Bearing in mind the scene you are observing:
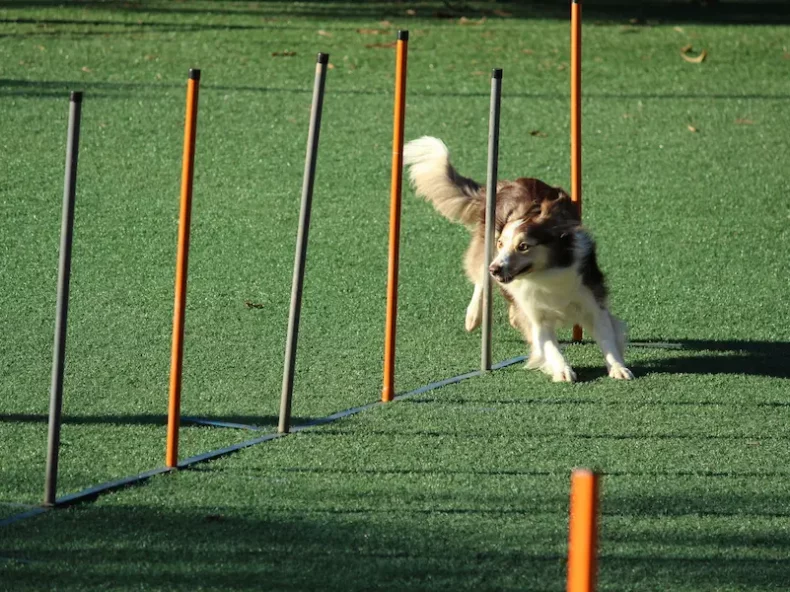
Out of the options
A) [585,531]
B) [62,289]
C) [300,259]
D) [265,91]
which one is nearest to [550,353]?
[300,259]

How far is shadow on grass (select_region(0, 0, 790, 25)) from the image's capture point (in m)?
15.6

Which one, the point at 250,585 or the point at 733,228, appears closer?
the point at 250,585

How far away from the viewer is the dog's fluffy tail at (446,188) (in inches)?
284

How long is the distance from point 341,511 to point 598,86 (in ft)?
29.5

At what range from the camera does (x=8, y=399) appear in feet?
19.1

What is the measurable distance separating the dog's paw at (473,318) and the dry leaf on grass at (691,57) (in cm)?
759

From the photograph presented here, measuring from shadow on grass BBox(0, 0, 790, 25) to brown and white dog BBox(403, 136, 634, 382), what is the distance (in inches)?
358

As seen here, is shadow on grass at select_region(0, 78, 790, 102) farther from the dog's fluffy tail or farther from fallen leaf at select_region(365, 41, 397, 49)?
the dog's fluffy tail

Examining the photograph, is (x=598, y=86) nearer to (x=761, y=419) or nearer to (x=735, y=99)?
(x=735, y=99)

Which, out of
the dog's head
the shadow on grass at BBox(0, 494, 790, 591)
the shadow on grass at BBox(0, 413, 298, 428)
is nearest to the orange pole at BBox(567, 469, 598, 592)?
the shadow on grass at BBox(0, 494, 790, 591)

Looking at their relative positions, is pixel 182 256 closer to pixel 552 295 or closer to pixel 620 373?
pixel 552 295

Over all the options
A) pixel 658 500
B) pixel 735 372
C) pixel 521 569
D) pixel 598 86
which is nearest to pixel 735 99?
pixel 598 86

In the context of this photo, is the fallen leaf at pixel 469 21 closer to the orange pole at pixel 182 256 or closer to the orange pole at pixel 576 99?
the orange pole at pixel 576 99

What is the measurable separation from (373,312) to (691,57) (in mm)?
7715
